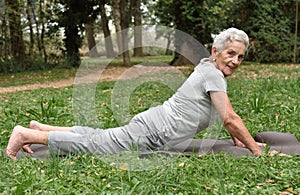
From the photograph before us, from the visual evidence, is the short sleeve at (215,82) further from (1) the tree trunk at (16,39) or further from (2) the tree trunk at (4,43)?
(1) the tree trunk at (16,39)

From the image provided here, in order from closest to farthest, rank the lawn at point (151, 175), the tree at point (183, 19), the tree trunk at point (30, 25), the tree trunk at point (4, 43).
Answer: the lawn at point (151, 175), the tree at point (183, 19), the tree trunk at point (4, 43), the tree trunk at point (30, 25)

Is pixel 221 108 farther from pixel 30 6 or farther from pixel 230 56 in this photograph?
pixel 30 6

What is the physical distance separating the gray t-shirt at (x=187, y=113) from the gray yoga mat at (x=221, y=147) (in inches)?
6.5

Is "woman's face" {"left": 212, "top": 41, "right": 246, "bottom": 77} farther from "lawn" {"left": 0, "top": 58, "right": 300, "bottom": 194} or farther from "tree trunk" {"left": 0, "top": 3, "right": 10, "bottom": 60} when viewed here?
"tree trunk" {"left": 0, "top": 3, "right": 10, "bottom": 60}

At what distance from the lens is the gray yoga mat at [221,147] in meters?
3.55

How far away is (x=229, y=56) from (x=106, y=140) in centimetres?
120

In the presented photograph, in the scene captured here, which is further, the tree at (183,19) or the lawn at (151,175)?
the tree at (183,19)

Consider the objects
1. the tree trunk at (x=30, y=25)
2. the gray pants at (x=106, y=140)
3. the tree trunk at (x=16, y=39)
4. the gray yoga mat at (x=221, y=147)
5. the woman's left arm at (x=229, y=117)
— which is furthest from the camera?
the tree trunk at (x=30, y=25)

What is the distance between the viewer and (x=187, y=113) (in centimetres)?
348

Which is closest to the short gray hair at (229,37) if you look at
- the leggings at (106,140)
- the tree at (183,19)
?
the leggings at (106,140)

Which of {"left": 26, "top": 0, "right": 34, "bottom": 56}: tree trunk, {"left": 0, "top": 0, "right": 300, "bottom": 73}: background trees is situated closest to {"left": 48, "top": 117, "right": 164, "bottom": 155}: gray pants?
{"left": 0, "top": 0, "right": 300, "bottom": 73}: background trees

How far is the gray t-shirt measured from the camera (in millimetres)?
3441

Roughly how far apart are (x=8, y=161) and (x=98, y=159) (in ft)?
2.34

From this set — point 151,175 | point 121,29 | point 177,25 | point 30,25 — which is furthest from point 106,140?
point 30,25
